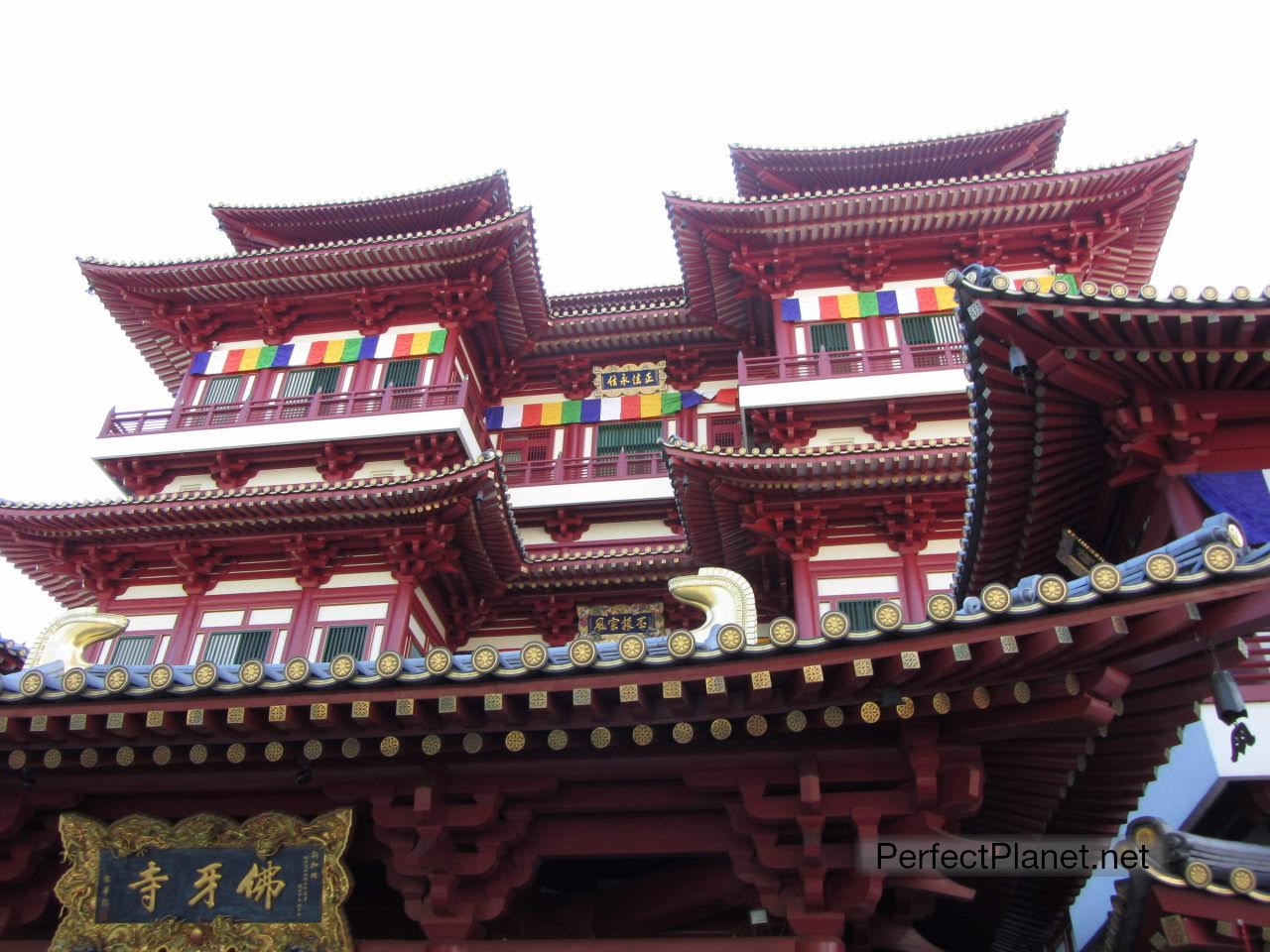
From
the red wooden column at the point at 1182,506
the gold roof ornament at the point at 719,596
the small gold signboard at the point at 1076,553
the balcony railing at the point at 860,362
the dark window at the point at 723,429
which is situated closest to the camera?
the gold roof ornament at the point at 719,596

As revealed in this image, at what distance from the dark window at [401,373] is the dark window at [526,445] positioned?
256 cm

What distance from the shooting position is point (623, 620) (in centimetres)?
1789

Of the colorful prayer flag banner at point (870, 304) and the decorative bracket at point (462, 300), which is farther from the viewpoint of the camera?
the decorative bracket at point (462, 300)

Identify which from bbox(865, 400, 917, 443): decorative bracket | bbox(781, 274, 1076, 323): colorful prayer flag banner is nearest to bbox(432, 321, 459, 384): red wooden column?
bbox(781, 274, 1076, 323): colorful prayer flag banner

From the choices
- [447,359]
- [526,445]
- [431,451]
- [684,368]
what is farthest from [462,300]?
[684,368]

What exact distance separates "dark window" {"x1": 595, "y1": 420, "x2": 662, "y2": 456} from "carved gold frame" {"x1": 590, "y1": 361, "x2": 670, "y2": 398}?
868 mm

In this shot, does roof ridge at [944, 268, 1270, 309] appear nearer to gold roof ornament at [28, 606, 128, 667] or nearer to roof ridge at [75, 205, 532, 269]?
gold roof ornament at [28, 606, 128, 667]

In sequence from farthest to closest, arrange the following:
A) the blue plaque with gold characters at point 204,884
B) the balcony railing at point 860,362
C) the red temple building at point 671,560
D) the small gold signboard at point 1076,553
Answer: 1. the balcony railing at point 860,362
2. the small gold signboard at point 1076,553
3. the blue plaque with gold characters at point 204,884
4. the red temple building at point 671,560

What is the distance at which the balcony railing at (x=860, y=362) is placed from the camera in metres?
18.1

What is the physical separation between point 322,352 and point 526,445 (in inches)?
188

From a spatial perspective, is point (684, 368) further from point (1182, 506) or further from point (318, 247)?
point (1182, 506)

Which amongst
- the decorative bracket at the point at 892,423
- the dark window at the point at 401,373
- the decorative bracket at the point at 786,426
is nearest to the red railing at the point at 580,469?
the dark window at the point at 401,373

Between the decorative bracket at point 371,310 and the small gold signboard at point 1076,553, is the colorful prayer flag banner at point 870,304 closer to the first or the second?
the decorative bracket at point 371,310

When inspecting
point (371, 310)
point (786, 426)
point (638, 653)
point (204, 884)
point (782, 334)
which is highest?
point (371, 310)
